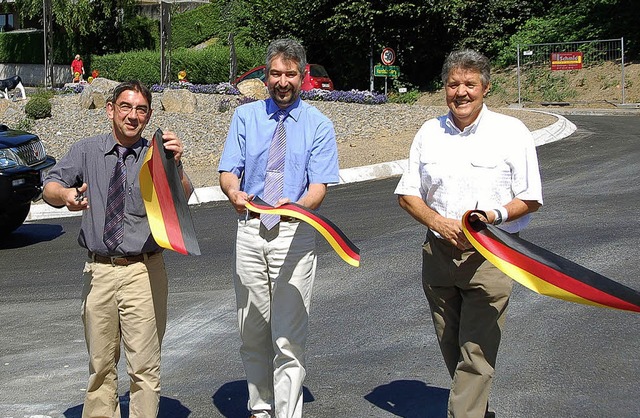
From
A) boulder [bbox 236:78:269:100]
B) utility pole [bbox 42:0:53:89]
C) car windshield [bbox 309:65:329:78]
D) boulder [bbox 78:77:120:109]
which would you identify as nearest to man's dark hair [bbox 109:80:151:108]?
boulder [bbox 78:77:120:109]

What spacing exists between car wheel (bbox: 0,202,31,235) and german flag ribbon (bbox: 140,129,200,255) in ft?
23.4

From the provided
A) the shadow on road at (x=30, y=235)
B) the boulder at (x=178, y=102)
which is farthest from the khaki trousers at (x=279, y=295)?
the boulder at (x=178, y=102)

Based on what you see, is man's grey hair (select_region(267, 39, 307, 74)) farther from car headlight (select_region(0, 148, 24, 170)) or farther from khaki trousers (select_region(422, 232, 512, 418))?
car headlight (select_region(0, 148, 24, 170))

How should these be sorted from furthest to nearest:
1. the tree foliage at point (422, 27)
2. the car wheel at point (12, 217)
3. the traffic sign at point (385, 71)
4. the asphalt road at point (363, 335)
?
the tree foliage at point (422, 27)
the traffic sign at point (385, 71)
the car wheel at point (12, 217)
the asphalt road at point (363, 335)

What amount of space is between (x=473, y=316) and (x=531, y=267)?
1.40ft

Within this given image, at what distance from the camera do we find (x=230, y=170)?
536 cm

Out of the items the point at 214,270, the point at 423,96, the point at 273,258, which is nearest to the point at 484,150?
the point at 273,258

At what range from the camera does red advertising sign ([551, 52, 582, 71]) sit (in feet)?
109

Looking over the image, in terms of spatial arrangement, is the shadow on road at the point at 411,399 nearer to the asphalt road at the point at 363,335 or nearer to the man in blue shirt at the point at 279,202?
the asphalt road at the point at 363,335

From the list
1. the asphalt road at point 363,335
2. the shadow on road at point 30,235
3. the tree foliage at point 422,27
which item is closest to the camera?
the asphalt road at point 363,335

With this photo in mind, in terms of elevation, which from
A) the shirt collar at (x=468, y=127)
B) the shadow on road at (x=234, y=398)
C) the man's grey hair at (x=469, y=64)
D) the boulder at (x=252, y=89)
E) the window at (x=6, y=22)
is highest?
the window at (x=6, y=22)

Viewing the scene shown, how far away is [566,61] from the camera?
110ft

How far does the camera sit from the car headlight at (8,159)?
11898mm

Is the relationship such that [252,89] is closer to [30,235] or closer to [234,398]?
[30,235]
